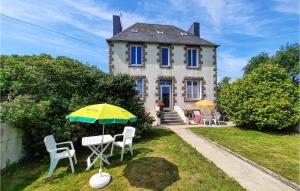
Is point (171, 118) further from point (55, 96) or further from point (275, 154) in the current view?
point (55, 96)

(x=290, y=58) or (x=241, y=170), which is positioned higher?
(x=290, y=58)

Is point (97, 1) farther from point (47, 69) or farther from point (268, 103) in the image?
→ point (268, 103)

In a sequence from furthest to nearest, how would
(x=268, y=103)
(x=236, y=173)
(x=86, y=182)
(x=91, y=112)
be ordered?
1. (x=268, y=103)
2. (x=236, y=173)
3. (x=86, y=182)
4. (x=91, y=112)

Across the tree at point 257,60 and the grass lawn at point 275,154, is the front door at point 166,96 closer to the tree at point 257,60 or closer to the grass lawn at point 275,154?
the grass lawn at point 275,154

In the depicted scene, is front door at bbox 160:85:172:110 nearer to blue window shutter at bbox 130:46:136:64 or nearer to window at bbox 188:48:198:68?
window at bbox 188:48:198:68

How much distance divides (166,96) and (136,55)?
4534mm

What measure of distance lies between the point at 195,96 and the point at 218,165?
11.5 m

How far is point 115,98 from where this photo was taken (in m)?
8.80

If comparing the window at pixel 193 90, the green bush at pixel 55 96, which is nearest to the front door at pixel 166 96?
the window at pixel 193 90

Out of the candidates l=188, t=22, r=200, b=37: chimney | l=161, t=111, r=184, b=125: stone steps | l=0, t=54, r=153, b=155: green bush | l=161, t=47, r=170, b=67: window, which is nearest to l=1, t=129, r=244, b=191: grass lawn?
l=0, t=54, r=153, b=155: green bush

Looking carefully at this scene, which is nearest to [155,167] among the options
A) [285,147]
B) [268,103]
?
[285,147]

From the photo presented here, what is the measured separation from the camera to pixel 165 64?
16.5m

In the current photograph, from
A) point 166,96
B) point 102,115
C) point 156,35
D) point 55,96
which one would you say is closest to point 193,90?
point 166,96

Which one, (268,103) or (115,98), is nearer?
(115,98)
